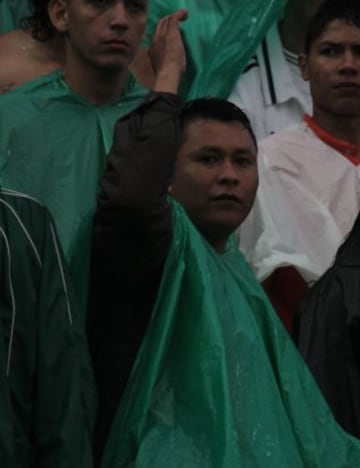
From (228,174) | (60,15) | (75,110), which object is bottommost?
(228,174)

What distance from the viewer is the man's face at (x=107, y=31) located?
5352mm

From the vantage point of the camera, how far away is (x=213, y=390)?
4707 millimetres

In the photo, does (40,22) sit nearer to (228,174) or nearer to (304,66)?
(304,66)

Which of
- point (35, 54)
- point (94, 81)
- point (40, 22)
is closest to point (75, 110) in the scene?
point (94, 81)

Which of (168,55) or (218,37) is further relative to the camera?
(218,37)

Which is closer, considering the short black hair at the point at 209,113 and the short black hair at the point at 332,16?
the short black hair at the point at 209,113

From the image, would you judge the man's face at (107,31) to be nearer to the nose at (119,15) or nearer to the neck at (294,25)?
the nose at (119,15)

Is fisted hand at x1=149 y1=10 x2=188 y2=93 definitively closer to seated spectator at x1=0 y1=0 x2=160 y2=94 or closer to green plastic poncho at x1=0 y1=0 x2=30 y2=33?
seated spectator at x1=0 y1=0 x2=160 y2=94

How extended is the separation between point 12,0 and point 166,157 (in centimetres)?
245

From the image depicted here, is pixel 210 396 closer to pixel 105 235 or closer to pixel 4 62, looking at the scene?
pixel 105 235

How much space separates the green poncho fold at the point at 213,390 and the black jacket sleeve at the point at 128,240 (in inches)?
2.2

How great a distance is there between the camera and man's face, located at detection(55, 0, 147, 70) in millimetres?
5352

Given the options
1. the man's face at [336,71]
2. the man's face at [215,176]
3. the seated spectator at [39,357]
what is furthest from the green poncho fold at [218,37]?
the seated spectator at [39,357]

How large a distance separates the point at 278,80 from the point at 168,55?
3.88 feet
